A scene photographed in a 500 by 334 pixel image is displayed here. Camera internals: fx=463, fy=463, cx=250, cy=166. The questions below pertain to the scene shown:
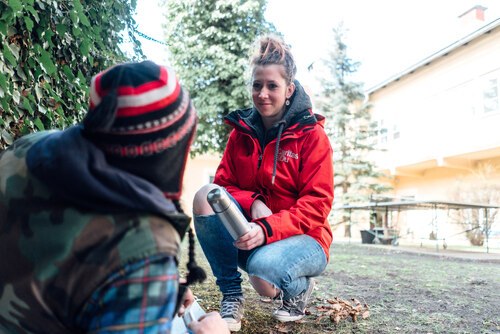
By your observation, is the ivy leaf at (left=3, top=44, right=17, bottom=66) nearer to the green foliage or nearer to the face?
the green foliage

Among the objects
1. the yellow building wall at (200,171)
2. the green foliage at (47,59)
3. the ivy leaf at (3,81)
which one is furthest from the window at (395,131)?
the ivy leaf at (3,81)

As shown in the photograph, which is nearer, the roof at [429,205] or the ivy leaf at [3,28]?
the ivy leaf at [3,28]

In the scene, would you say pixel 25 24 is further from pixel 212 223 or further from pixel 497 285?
pixel 497 285

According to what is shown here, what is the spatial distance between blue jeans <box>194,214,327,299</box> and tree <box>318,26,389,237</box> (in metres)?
13.1

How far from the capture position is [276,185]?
2361 millimetres

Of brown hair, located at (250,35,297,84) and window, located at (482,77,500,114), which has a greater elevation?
window, located at (482,77,500,114)

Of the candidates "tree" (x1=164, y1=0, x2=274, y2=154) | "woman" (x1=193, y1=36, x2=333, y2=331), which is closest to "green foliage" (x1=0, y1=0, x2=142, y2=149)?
"woman" (x1=193, y1=36, x2=333, y2=331)

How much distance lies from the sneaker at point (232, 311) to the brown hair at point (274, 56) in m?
1.17

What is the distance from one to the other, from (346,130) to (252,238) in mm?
15318

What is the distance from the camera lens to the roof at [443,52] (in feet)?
42.3

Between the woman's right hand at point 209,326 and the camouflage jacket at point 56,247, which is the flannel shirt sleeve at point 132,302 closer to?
the camouflage jacket at point 56,247

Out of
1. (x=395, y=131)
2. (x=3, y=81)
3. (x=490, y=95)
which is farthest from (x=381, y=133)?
(x=3, y=81)

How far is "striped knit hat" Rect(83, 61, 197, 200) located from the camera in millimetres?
863

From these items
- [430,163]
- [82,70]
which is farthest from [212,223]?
[430,163]
